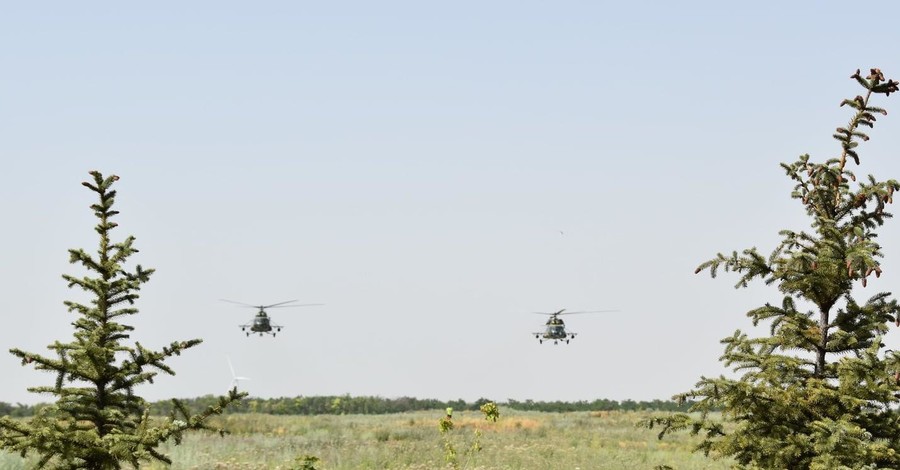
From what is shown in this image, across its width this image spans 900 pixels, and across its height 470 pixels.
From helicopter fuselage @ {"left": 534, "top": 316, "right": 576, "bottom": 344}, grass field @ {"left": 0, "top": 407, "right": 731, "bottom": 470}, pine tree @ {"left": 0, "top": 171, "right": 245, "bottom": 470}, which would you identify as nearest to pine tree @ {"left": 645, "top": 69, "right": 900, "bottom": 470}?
pine tree @ {"left": 0, "top": 171, "right": 245, "bottom": 470}

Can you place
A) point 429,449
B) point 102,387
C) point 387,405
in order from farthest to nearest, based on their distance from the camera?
point 387,405 → point 429,449 → point 102,387

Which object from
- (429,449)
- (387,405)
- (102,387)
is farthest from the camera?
(387,405)

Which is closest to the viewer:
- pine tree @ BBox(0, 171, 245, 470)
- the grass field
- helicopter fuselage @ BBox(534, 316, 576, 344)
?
pine tree @ BBox(0, 171, 245, 470)

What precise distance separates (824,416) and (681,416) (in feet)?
4.50

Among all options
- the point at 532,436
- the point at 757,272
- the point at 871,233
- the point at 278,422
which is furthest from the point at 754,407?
Result: the point at 278,422

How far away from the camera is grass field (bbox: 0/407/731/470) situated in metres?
23.5

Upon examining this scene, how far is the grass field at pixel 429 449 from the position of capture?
76.9ft

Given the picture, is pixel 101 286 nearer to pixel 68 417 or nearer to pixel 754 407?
pixel 68 417

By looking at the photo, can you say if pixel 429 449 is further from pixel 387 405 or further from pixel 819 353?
pixel 387 405

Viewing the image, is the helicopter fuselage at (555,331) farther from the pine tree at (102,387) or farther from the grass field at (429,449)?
the pine tree at (102,387)

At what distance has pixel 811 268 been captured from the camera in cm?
1002

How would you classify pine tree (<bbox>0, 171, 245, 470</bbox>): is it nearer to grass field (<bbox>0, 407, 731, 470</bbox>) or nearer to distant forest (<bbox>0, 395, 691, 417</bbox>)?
grass field (<bbox>0, 407, 731, 470</bbox>)

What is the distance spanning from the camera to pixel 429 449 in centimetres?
2739

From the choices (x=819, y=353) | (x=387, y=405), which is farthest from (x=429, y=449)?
(x=387, y=405)
